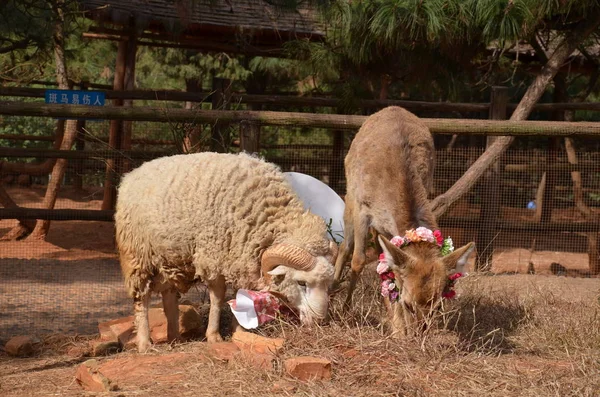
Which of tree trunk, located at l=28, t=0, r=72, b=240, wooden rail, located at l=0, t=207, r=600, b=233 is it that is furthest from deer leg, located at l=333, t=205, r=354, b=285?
tree trunk, located at l=28, t=0, r=72, b=240

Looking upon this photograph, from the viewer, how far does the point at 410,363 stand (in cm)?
559

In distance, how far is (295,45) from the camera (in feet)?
41.8

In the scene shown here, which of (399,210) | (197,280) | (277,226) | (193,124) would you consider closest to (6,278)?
(193,124)

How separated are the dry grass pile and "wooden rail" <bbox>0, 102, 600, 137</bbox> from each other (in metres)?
2.15

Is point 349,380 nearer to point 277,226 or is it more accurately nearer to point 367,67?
point 277,226

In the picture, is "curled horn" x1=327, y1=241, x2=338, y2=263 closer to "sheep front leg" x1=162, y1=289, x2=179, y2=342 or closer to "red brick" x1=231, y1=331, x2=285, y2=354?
"red brick" x1=231, y1=331, x2=285, y2=354

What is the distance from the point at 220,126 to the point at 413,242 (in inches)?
139

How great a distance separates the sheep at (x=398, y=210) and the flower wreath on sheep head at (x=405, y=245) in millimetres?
54

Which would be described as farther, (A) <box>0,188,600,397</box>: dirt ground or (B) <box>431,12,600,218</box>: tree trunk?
(B) <box>431,12,600,218</box>: tree trunk

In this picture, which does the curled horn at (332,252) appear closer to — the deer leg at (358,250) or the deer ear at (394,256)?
the deer leg at (358,250)

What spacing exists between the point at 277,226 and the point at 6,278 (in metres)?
4.90

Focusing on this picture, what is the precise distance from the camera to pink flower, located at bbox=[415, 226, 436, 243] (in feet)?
20.1

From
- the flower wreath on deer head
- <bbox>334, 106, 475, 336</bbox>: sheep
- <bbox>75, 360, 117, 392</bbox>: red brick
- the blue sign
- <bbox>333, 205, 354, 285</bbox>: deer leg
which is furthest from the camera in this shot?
the blue sign

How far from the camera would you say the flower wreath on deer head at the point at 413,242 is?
6059 mm
